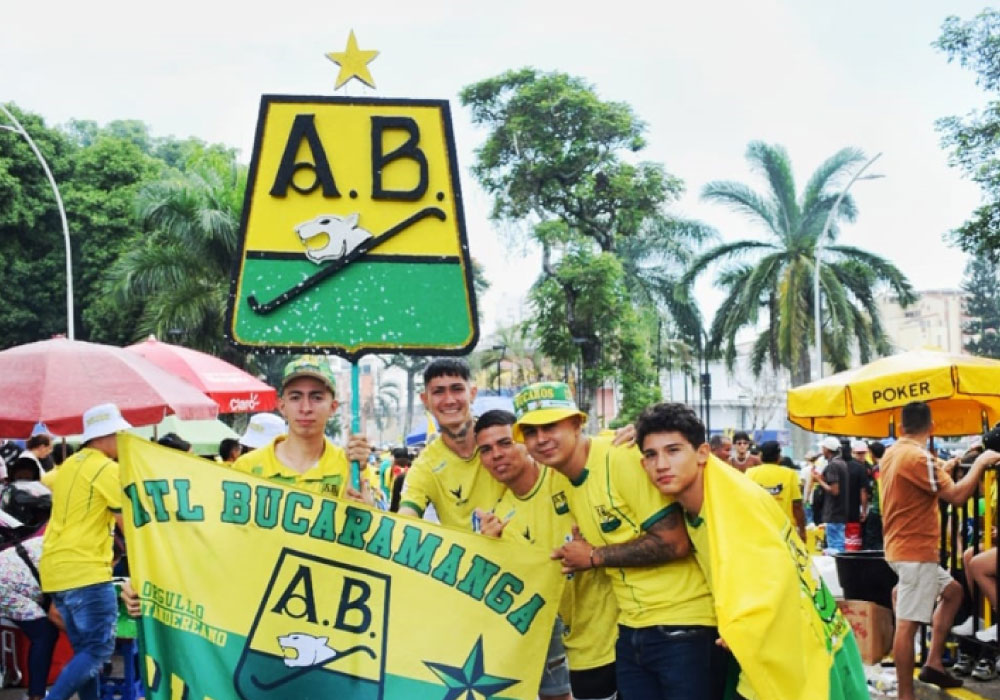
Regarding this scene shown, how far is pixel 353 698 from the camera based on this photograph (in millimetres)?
5012

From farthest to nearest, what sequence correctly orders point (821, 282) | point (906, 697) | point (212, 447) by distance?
point (821, 282)
point (212, 447)
point (906, 697)

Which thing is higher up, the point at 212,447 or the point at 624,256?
the point at 624,256

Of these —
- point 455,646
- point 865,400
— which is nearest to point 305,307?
point 455,646

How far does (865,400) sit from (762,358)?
2891 cm

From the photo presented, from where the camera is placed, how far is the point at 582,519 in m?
5.25

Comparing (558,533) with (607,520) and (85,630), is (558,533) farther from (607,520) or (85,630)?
(85,630)

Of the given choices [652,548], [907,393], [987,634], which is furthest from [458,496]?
[907,393]

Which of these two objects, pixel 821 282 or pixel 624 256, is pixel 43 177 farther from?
pixel 821 282

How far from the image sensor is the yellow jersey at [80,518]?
289 inches

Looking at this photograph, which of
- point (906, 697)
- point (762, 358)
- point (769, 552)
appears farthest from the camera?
point (762, 358)

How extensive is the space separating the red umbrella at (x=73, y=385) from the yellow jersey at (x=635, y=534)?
17.2 ft

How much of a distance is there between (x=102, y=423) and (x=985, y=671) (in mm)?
6316

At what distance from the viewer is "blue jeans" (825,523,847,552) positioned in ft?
55.7

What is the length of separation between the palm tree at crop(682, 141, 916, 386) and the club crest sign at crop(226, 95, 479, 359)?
31.4 m
